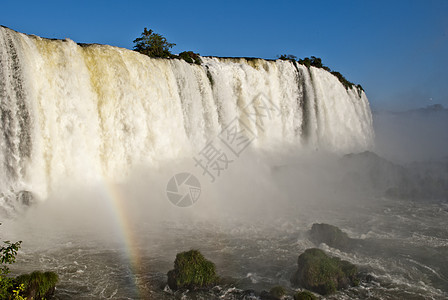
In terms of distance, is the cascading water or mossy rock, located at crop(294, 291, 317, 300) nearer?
mossy rock, located at crop(294, 291, 317, 300)

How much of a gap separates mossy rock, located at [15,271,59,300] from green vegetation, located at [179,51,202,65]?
47.1 ft

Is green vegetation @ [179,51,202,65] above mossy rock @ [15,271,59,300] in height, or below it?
above

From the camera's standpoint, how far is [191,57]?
20.1 m

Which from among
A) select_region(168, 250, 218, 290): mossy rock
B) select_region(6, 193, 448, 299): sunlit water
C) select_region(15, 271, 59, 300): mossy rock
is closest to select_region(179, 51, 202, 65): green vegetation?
select_region(6, 193, 448, 299): sunlit water

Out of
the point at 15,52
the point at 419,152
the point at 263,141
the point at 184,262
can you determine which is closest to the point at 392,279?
the point at 184,262

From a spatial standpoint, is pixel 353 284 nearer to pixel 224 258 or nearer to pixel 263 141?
pixel 224 258

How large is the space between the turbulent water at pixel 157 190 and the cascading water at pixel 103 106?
46mm

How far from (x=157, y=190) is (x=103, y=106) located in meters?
4.13

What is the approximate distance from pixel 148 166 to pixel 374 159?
47.1 feet

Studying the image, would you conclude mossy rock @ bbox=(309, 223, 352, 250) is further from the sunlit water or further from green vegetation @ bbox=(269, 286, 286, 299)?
green vegetation @ bbox=(269, 286, 286, 299)

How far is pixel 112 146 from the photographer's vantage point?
14820 millimetres

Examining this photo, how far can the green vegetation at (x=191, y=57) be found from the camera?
19466 millimetres

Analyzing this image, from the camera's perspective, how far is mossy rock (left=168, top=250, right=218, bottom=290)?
7605mm

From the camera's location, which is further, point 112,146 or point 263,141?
point 263,141
